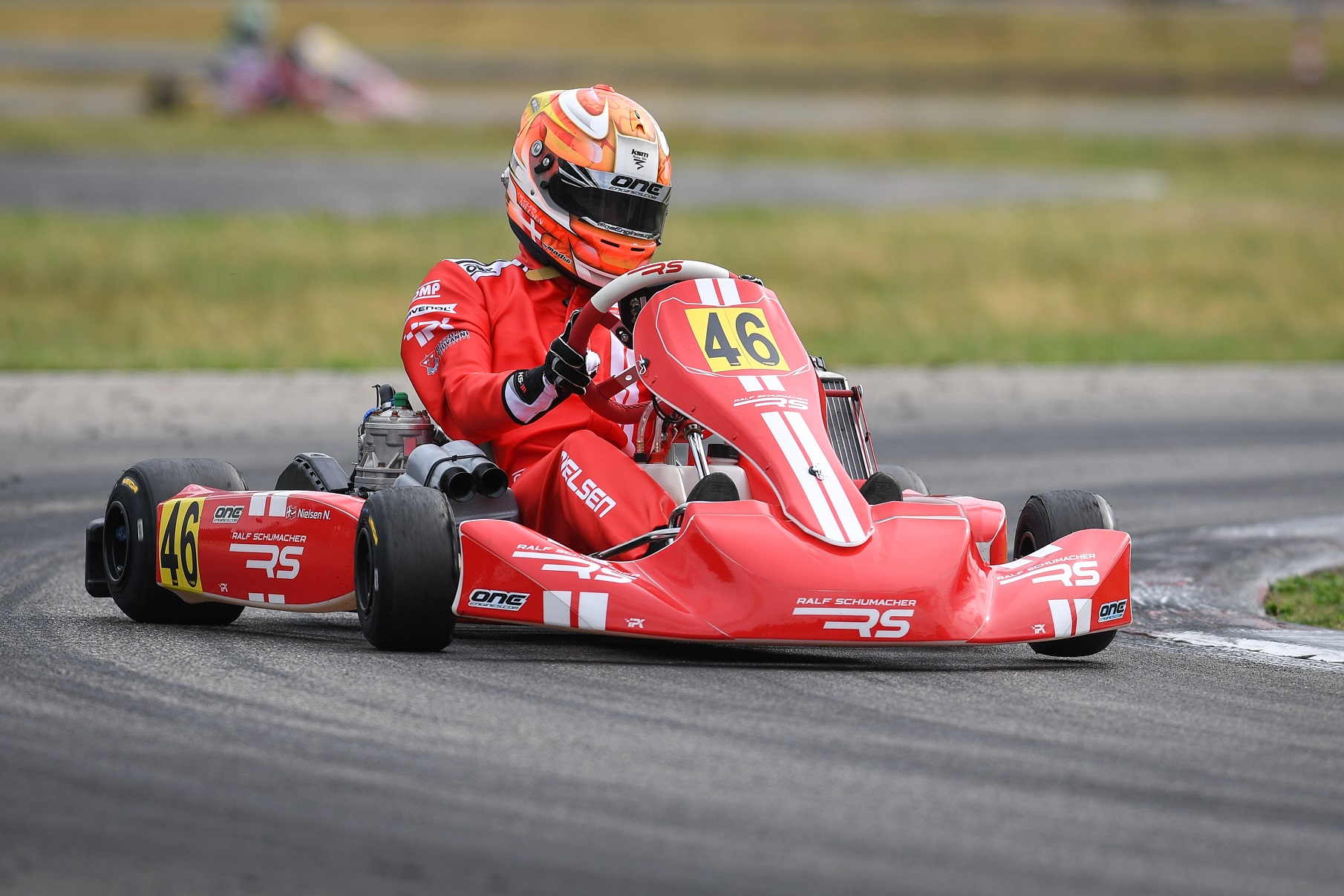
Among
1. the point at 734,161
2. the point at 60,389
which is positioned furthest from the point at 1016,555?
the point at 734,161

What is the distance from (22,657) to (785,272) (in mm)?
12533

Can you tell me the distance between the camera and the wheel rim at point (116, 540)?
229 inches

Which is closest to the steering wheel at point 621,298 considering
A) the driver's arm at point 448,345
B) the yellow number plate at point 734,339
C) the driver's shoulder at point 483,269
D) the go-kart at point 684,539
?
the go-kart at point 684,539

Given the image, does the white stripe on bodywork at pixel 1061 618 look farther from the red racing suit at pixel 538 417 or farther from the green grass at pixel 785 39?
the green grass at pixel 785 39

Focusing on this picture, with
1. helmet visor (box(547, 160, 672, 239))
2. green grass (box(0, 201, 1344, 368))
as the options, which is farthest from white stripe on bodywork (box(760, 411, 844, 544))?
green grass (box(0, 201, 1344, 368))

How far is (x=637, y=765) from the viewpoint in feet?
12.3

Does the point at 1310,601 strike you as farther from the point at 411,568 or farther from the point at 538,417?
the point at 411,568

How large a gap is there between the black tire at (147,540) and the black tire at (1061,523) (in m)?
2.20

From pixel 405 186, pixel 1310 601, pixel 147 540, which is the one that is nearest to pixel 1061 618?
pixel 1310 601

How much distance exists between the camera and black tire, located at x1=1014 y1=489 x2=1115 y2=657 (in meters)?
5.18

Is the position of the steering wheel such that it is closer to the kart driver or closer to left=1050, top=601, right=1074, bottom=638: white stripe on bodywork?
the kart driver

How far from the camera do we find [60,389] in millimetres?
10609

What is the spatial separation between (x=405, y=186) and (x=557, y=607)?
18.4m

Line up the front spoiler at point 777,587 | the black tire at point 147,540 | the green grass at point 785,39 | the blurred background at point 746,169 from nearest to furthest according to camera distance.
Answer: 1. the front spoiler at point 777,587
2. the black tire at point 147,540
3. the blurred background at point 746,169
4. the green grass at point 785,39
